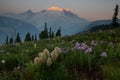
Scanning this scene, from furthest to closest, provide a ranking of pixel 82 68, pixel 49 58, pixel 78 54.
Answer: pixel 78 54, pixel 82 68, pixel 49 58

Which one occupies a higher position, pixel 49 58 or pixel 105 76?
pixel 49 58

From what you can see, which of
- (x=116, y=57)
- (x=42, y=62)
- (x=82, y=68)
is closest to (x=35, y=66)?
(x=42, y=62)

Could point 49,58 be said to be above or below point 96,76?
above

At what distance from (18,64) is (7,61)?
0.54m

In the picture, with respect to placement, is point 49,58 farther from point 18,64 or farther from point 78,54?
point 18,64

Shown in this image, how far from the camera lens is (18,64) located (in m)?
A: 8.94

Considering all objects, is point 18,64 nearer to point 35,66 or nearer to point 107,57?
point 35,66

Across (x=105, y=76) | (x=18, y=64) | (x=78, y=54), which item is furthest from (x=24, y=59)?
(x=105, y=76)

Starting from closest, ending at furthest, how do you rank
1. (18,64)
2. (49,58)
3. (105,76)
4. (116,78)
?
1. (116,78)
2. (105,76)
3. (49,58)
4. (18,64)

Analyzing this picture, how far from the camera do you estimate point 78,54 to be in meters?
7.73

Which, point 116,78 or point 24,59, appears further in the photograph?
point 24,59

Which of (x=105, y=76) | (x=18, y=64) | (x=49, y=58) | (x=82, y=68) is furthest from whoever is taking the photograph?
(x=18, y=64)

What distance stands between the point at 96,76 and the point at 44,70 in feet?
4.37

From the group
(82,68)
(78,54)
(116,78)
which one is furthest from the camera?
(78,54)
